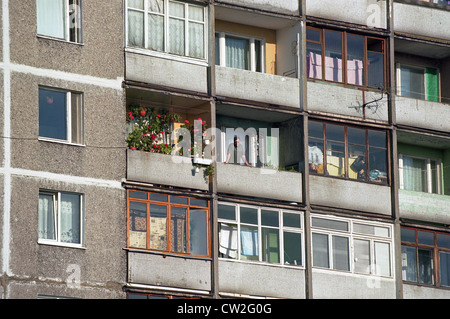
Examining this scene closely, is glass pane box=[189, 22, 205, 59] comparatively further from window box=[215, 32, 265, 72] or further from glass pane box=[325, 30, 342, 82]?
glass pane box=[325, 30, 342, 82]

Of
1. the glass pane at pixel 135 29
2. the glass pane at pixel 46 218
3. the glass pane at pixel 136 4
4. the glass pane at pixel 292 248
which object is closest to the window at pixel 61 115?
the glass pane at pixel 46 218

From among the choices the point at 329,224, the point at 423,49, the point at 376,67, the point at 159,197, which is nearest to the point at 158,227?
the point at 159,197

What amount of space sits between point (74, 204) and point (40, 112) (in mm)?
2728

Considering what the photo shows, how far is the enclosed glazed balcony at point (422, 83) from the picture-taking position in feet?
158

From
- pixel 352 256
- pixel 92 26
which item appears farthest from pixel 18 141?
pixel 352 256

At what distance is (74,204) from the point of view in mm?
40781

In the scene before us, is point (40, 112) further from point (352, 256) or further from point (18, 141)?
point (352, 256)

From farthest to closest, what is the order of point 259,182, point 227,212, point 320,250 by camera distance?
point 320,250 < point 259,182 < point 227,212

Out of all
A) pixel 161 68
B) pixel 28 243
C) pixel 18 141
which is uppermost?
pixel 161 68

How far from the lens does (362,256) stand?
46031 mm

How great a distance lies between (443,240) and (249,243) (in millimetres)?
7464

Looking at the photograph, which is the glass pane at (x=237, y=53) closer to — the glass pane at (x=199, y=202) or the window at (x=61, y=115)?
the glass pane at (x=199, y=202)

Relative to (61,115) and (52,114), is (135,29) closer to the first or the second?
(61,115)

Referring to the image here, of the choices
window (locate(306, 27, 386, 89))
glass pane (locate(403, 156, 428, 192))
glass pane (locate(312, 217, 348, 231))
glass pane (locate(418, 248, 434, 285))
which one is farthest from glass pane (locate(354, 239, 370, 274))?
window (locate(306, 27, 386, 89))
